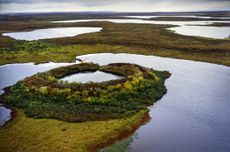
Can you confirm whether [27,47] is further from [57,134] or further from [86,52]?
[57,134]

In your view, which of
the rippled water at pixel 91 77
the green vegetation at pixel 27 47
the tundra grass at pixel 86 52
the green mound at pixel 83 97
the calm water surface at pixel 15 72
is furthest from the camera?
the green vegetation at pixel 27 47

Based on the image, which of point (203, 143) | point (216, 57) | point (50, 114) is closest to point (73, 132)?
point (50, 114)

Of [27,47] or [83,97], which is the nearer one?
[83,97]

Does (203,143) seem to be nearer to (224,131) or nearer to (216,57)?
(224,131)

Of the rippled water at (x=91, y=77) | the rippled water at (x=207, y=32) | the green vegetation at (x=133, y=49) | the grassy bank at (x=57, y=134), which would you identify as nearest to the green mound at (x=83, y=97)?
the grassy bank at (x=57, y=134)

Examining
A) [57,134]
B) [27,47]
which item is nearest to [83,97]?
[57,134]

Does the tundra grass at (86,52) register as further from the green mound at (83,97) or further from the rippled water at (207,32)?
the rippled water at (207,32)

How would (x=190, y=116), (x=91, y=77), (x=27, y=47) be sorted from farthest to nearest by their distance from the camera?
(x=27, y=47), (x=91, y=77), (x=190, y=116)
